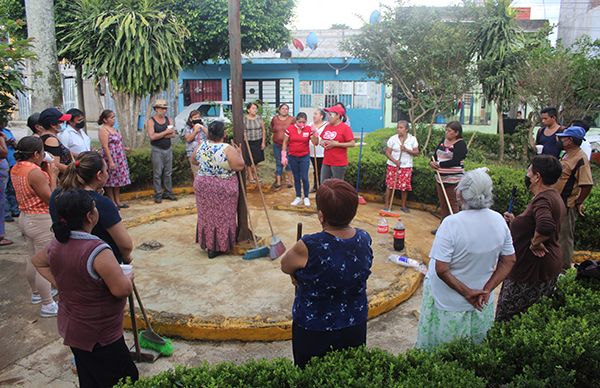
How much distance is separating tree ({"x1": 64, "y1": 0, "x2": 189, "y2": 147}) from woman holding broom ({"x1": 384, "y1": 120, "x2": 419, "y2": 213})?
15.1ft

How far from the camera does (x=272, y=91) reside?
23.4 meters

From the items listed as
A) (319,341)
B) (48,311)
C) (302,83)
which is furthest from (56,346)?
(302,83)

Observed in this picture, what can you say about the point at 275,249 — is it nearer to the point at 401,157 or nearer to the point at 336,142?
the point at 336,142

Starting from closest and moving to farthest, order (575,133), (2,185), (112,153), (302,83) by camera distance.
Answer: (575,133), (2,185), (112,153), (302,83)

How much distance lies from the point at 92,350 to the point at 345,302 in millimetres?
1477

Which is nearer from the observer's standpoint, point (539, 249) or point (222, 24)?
point (539, 249)

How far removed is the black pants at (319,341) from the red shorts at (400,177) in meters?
5.75

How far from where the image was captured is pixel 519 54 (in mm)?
12508

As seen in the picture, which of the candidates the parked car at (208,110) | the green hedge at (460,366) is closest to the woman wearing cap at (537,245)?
the green hedge at (460,366)

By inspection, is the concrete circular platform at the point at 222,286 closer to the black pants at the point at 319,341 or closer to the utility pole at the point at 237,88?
the utility pole at the point at 237,88

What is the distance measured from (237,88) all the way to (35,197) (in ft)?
8.42

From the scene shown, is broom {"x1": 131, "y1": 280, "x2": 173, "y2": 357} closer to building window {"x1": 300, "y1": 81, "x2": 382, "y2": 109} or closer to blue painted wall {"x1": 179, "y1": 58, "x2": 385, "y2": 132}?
blue painted wall {"x1": 179, "y1": 58, "x2": 385, "y2": 132}

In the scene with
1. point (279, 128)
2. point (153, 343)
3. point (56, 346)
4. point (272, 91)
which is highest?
point (272, 91)

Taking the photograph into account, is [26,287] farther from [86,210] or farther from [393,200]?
[393,200]
